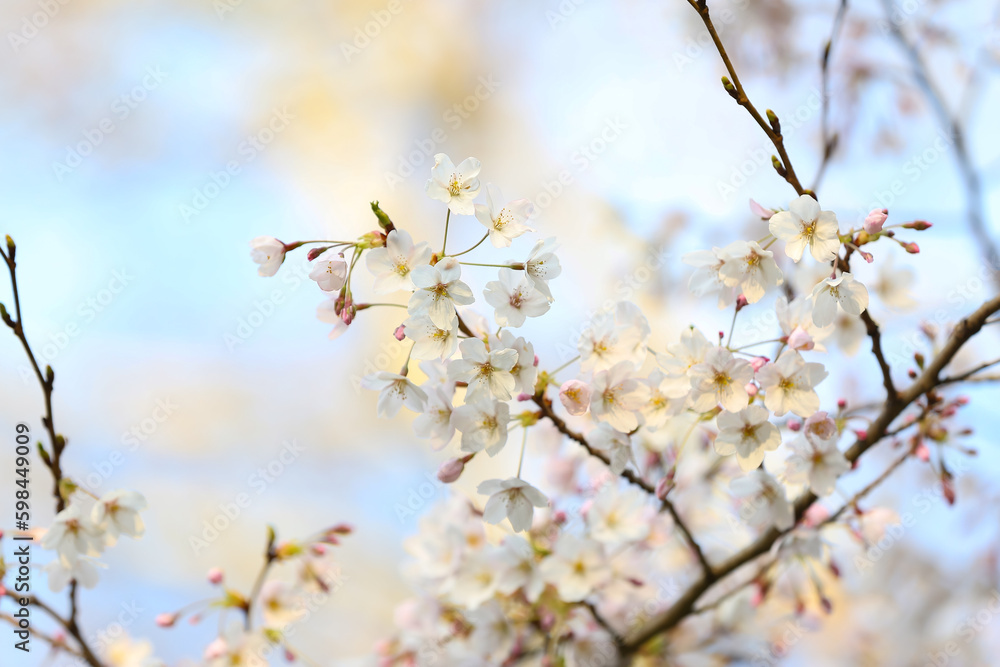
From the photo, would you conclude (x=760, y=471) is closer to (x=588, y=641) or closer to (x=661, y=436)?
(x=661, y=436)

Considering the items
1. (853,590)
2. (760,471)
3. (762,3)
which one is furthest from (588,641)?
(762,3)

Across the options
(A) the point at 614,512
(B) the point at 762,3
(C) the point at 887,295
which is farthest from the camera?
(B) the point at 762,3

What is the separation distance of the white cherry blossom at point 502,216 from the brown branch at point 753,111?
272 millimetres

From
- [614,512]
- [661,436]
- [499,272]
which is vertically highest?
[499,272]

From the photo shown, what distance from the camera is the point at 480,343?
2.69 feet

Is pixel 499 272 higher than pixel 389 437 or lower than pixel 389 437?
higher

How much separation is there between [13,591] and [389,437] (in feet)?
6.21

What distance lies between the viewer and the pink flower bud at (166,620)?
116 centimetres

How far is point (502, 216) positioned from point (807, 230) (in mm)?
365

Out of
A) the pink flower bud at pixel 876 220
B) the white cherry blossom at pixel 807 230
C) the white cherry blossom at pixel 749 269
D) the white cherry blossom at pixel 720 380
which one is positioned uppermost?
the pink flower bud at pixel 876 220

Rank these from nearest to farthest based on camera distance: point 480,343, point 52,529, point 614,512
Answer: point 480,343, point 52,529, point 614,512

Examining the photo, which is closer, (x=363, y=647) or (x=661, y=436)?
(x=661, y=436)

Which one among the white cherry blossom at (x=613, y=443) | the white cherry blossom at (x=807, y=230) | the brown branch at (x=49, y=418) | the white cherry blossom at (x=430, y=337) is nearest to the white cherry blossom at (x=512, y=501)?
the white cherry blossom at (x=613, y=443)

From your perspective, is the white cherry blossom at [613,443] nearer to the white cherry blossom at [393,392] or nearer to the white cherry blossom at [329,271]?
the white cherry blossom at [393,392]
